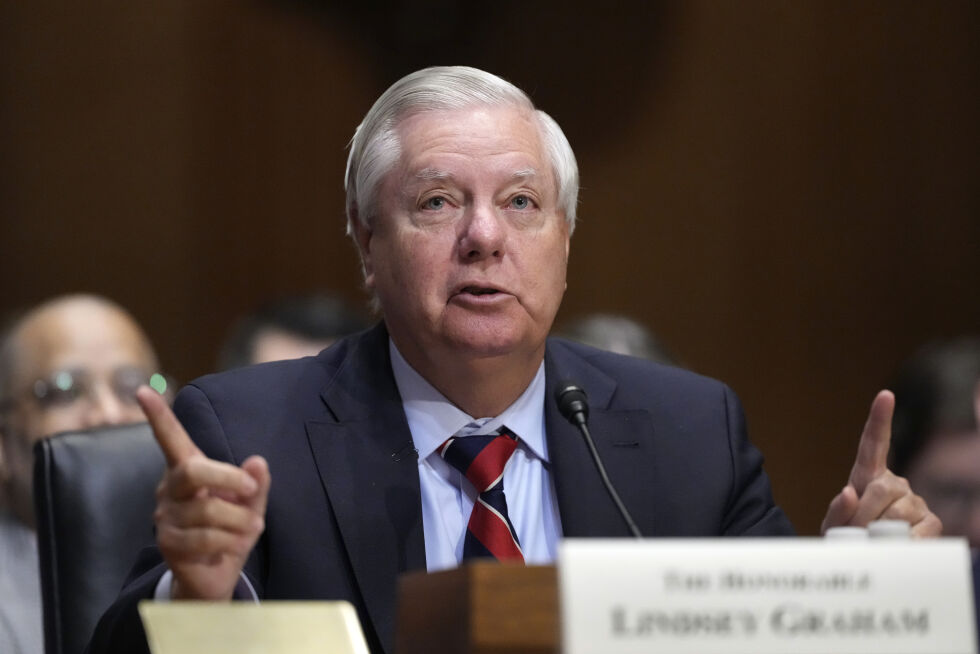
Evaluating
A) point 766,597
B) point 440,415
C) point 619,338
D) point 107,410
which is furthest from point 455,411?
point 619,338

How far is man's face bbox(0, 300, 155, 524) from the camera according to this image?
11.2 ft

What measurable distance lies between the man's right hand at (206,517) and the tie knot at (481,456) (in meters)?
0.59

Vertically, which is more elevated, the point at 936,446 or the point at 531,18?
the point at 531,18

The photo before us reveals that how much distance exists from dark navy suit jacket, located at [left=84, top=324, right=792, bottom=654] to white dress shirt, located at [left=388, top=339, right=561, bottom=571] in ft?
0.11

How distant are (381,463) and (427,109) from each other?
626mm

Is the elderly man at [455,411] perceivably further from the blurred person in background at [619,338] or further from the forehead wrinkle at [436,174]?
the blurred person in background at [619,338]

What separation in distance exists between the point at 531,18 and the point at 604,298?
1098 mm

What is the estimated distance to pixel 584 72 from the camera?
5.03 meters

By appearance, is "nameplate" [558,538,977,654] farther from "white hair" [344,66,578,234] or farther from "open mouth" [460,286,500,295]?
"white hair" [344,66,578,234]

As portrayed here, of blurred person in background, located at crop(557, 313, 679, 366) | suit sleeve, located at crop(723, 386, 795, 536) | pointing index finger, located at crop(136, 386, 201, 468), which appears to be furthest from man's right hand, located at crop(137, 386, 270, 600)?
blurred person in background, located at crop(557, 313, 679, 366)

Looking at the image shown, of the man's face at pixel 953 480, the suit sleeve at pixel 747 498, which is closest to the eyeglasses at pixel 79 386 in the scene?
the suit sleeve at pixel 747 498

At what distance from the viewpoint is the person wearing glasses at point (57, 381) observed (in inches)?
133

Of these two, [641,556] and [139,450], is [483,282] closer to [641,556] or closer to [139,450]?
[139,450]

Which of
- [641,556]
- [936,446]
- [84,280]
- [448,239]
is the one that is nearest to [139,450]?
[448,239]
